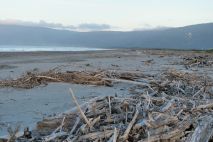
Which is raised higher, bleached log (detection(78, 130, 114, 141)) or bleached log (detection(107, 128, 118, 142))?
bleached log (detection(107, 128, 118, 142))

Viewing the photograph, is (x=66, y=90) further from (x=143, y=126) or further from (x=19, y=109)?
(x=143, y=126)

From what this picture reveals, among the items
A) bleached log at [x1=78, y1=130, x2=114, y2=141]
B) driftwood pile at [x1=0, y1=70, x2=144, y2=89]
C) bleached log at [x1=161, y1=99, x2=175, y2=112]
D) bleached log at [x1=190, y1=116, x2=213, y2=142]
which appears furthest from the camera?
driftwood pile at [x1=0, y1=70, x2=144, y2=89]

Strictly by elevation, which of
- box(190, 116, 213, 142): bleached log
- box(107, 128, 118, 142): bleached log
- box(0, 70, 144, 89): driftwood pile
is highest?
box(107, 128, 118, 142): bleached log

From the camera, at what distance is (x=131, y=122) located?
4730mm

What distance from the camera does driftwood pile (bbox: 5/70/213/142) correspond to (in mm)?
4602

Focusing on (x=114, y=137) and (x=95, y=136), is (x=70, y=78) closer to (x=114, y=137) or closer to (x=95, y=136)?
(x=95, y=136)

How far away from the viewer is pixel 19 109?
24.3 ft

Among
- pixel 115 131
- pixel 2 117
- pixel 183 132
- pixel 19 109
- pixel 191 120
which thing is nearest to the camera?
pixel 115 131

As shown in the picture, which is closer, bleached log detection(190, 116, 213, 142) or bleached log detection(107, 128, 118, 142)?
bleached log detection(107, 128, 118, 142)

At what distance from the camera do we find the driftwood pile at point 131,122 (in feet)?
15.1

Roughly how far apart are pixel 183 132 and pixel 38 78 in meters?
6.03

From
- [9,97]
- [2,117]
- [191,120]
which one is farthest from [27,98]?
[191,120]

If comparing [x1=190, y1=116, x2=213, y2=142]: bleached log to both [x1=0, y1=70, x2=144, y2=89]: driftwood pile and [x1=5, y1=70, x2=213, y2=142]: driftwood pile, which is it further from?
[x1=0, y1=70, x2=144, y2=89]: driftwood pile

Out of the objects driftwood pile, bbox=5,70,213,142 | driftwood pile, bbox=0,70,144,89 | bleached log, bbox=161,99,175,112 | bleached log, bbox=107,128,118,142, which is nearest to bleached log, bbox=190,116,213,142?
driftwood pile, bbox=5,70,213,142
